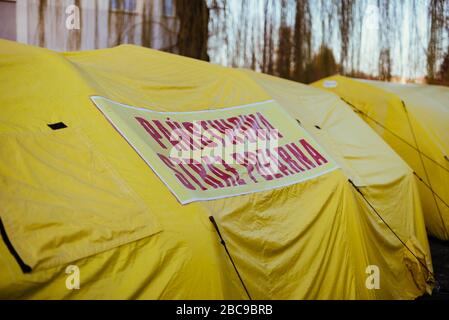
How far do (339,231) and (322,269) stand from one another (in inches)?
15.9

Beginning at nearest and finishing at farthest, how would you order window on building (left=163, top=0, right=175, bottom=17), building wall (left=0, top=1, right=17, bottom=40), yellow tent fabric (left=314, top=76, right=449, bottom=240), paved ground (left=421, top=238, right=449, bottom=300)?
paved ground (left=421, top=238, right=449, bottom=300), yellow tent fabric (left=314, top=76, right=449, bottom=240), building wall (left=0, top=1, right=17, bottom=40), window on building (left=163, top=0, right=175, bottom=17)

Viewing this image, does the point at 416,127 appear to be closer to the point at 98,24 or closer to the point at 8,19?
the point at 98,24

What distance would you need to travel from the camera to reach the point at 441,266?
595cm

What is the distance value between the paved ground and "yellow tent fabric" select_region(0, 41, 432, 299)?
0.18 metres

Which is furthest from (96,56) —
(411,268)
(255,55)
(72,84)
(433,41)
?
(433,41)

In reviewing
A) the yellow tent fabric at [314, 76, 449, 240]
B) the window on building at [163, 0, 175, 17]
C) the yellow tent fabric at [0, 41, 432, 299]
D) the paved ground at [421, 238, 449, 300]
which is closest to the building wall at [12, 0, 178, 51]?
the window on building at [163, 0, 175, 17]

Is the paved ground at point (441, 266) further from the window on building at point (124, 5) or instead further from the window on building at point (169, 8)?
the window on building at point (124, 5)

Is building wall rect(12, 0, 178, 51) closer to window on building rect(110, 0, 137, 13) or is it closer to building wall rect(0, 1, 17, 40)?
window on building rect(110, 0, 137, 13)

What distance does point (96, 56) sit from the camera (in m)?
5.09

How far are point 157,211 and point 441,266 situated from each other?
4.53 metres

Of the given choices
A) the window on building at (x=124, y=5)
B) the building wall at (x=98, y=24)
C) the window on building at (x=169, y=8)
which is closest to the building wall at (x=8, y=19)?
the building wall at (x=98, y=24)

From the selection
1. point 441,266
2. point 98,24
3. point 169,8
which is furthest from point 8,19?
point 441,266

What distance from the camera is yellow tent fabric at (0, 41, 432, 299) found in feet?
8.43
